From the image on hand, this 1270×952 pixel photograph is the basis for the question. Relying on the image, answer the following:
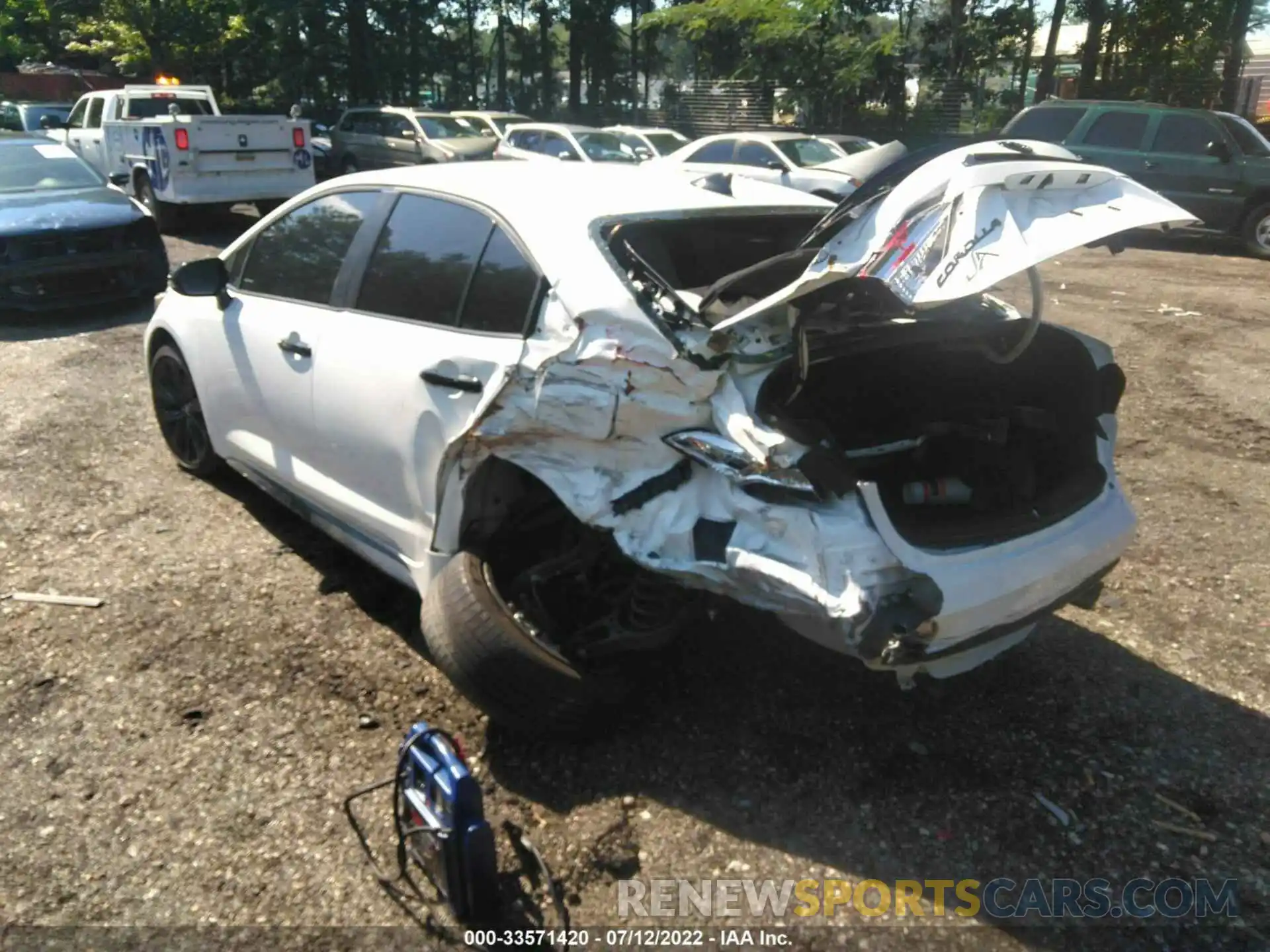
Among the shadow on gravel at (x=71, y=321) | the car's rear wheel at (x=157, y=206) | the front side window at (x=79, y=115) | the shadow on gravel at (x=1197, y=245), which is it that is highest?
the front side window at (x=79, y=115)

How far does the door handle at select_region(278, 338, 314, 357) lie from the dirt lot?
3.12ft

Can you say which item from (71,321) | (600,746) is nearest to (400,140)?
(71,321)

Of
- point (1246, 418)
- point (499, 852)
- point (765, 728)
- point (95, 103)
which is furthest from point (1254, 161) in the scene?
point (95, 103)

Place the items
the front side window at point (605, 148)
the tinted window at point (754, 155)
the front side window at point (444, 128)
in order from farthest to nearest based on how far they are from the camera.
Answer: the front side window at point (444, 128)
the front side window at point (605, 148)
the tinted window at point (754, 155)

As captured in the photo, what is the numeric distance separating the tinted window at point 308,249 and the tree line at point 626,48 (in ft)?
72.1

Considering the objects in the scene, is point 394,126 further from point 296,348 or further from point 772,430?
point 772,430

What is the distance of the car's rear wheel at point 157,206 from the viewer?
43.2ft

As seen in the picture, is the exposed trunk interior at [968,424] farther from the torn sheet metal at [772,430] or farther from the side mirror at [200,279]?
the side mirror at [200,279]

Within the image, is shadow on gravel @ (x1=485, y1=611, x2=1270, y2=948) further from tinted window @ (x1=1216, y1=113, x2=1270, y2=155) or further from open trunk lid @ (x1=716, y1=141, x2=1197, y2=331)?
tinted window @ (x1=1216, y1=113, x2=1270, y2=155)

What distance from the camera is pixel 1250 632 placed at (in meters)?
3.92

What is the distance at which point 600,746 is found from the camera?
3184mm

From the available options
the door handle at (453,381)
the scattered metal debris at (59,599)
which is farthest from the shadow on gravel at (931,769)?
the scattered metal debris at (59,599)

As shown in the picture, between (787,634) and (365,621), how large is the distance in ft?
5.28

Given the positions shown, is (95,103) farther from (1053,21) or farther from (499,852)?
(1053,21)
